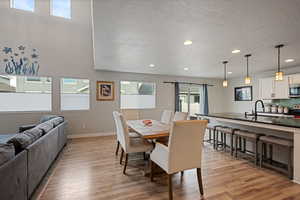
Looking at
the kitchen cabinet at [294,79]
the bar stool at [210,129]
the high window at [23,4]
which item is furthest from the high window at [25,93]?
the kitchen cabinet at [294,79]

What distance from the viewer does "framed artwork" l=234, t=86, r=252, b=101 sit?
6363 mm

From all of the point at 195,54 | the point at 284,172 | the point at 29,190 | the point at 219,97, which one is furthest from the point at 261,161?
the point at 219,97

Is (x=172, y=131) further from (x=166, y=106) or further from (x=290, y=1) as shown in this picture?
(x=166, y=106)

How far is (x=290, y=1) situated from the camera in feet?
5.16

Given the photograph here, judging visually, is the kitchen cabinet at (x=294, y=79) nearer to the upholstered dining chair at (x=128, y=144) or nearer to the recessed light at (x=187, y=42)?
the recessed light at (x=187, y=42)

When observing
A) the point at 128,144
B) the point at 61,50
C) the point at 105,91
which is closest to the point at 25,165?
the point at 128,144

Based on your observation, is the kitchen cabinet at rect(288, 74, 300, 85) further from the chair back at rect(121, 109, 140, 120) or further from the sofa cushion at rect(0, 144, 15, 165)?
the sofa cushion at rect(0, 144, 15, 165)

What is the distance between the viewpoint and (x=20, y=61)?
14.9 ft

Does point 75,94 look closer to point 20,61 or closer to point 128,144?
point 20,61

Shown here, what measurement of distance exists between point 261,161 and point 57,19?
6.66 m

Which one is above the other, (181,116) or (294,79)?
(294,79)

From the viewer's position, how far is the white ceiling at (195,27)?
1.67 metres

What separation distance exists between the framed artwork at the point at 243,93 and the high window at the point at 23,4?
8.39 metres

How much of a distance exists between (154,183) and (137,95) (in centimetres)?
406
